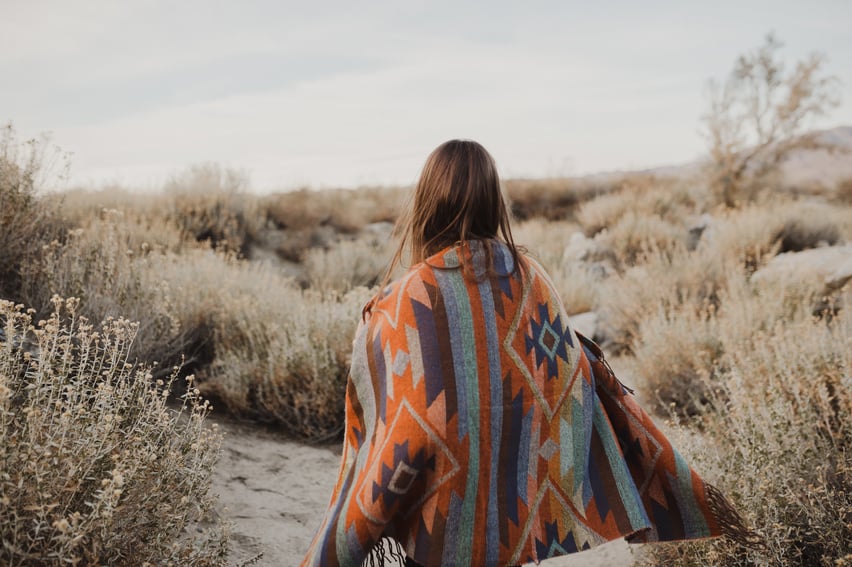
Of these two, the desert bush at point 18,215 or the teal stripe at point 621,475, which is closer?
the teal stripe at point 621,475

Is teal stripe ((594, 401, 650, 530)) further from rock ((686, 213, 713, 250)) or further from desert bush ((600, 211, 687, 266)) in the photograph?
rock ((686, 213, 713, 250))

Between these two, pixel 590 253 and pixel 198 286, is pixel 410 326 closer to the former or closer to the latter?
pixel 198 286

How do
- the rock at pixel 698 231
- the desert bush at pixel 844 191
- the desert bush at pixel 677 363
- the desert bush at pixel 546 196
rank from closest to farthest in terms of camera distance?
the desert bush at pixel 677 363 → the rock at pixel 698 231 → the desert bush at pixel 546 196 → the desert bush at pixel 844 191

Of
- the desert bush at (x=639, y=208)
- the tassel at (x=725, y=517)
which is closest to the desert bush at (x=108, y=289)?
the tassel at (x=725, y=517)

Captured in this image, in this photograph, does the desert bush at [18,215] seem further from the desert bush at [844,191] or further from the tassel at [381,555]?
the desert bush at [844,191]

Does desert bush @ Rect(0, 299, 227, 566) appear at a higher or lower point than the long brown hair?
lower

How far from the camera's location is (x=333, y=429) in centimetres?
514

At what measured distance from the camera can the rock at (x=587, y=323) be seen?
7.43 meters

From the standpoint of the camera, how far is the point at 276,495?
412 cm

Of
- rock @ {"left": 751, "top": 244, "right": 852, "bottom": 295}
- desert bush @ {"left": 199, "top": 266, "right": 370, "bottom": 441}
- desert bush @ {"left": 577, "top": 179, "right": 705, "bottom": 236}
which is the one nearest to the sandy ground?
desert bush @ {"left": 199, "top": 266, "right": 370, "bottom": 441}

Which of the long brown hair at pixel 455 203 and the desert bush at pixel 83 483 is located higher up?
the long brown hair at pixel 455 203

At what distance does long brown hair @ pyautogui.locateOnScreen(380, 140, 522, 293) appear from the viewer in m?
2.17

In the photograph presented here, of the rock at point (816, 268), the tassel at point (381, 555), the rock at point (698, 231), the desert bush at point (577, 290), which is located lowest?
the tassel at point (381, 555)

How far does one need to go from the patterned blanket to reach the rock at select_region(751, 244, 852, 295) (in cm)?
536
